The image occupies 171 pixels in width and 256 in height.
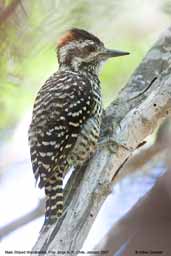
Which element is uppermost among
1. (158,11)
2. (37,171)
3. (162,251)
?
(158,11)

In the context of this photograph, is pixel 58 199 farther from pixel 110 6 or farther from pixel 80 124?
A: pixel 110 6

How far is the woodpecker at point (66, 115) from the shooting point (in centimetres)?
134

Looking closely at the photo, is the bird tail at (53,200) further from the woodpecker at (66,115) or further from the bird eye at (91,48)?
the bird eye at (91,48)

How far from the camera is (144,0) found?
4.86 feet

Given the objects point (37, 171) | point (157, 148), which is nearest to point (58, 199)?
point (37, 171)

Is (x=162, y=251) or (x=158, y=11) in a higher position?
(x=158, y=11)

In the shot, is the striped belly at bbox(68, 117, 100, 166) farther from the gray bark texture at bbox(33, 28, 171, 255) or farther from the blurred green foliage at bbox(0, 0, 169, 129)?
the blurred green foliage at bbox(0, 0, 169, 129)

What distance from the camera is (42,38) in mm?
1456

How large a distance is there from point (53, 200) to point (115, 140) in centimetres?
24

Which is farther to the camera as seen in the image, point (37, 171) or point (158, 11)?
point (158, 11)

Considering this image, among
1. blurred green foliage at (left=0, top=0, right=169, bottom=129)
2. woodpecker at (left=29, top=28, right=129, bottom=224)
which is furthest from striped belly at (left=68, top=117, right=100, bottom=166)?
blurred green foliage at (left=0, top=0, right=169, bottom=129)

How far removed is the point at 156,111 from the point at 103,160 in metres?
0.20

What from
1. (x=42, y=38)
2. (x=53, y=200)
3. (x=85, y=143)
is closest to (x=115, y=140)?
(x=85, y=143)

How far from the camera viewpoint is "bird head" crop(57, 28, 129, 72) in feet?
4.76
